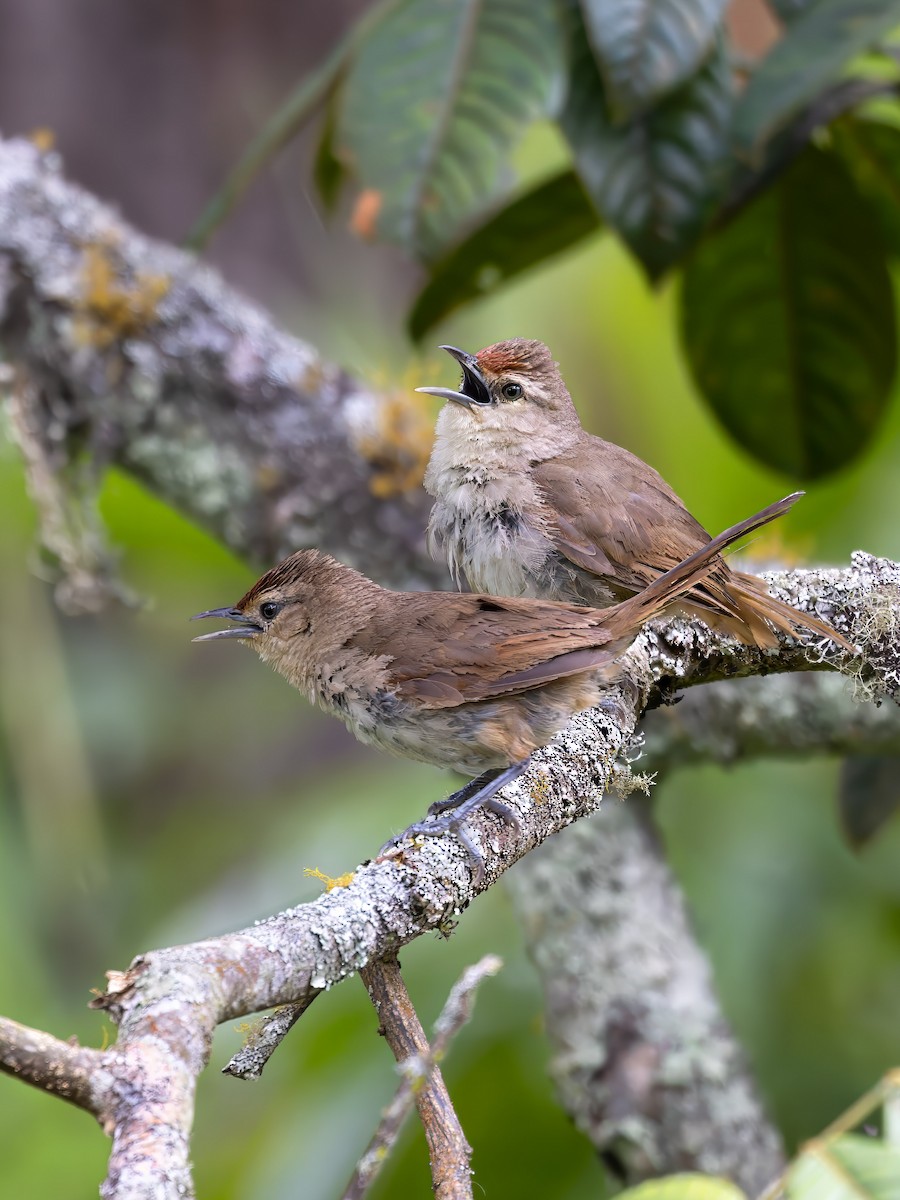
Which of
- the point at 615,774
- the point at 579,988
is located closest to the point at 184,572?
the point at 579,988

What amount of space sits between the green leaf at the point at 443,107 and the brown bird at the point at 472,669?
1057 millimetres

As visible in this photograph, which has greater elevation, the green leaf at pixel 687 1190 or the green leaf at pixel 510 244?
the green leaf at pixel 510 244

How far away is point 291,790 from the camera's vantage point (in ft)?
18.9

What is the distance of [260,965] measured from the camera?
5.67ft

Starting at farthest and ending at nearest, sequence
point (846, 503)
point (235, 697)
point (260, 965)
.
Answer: point (235, 697) < point (846, 503) < point (260, 965)

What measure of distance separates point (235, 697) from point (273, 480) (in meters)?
2.18

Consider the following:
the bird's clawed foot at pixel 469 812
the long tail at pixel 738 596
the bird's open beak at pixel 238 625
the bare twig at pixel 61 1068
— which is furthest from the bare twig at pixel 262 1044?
the bird's open beak at pixel 238 625

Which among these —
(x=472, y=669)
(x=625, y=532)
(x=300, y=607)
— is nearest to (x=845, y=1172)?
(x=472, y=669)

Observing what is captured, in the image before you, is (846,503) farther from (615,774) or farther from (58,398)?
(58,398)

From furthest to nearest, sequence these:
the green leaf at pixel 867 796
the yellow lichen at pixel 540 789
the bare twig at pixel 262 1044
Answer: the green leaf at pixel 867 796, the yellow lichen at pixel 540 789, the bare twig at pixel 262 1044

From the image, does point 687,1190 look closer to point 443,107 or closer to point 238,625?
point 238,625

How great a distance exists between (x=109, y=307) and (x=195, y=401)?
0.38 m

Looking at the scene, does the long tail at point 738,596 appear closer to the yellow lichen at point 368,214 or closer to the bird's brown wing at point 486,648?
the bird's brown wing at point 486,648

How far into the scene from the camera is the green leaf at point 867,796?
3561 mm
